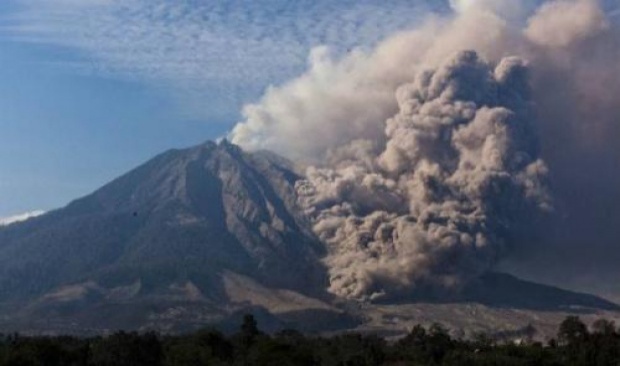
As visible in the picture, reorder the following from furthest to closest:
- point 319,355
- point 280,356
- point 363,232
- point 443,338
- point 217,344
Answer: point 363,232
point 443,338
point 217,344
point 319,355
point 280,356

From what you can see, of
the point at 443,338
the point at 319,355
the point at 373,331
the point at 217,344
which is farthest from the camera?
the point at 373,331

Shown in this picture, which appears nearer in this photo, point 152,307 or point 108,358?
point 108,358

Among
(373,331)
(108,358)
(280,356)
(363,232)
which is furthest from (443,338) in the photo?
(363,232)

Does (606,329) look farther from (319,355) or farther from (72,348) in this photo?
(72,348)

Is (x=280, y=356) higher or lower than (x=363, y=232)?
lower

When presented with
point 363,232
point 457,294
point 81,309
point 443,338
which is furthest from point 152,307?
point 443,338

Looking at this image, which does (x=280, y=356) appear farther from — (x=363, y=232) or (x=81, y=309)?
(x=81, y=309)

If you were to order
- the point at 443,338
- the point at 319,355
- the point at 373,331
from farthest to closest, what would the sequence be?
the point at 373,331 < the point at 443,338 < the point at 319,355

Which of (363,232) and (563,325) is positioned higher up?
(363,232)

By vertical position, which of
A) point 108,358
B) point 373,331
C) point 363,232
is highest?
point 363,232
